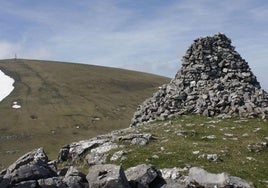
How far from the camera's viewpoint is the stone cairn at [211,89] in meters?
40.6

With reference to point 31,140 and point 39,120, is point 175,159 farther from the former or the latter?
point 39,120

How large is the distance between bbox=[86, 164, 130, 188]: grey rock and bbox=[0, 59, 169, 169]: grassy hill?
2184 inches

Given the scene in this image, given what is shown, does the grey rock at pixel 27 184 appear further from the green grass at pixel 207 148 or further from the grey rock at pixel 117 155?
the grey rock at pixel 117 155

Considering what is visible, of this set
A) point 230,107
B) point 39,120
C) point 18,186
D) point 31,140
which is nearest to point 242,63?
point 230,107

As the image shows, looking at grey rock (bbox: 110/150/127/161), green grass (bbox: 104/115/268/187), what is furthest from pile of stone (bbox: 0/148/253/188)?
grey rock (bbox: 110/150/127/161)

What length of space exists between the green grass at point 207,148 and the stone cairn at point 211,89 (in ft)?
8.44

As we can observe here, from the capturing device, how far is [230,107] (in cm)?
4044

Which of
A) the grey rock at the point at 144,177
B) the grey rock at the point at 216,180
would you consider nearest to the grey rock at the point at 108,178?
the grey rock at the point at 144,177

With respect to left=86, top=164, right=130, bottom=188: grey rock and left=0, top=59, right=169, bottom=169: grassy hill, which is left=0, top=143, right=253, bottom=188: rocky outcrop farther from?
left=0, top=59, right=169, bottom=169: grassy hill

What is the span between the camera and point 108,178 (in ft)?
68.2

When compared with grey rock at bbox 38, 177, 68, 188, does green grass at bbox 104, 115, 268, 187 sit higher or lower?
higher

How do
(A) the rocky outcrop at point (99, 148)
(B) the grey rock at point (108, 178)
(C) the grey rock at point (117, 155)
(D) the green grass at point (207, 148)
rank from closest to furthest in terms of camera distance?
(B) the grey rock at point (108, 178) < (D) the green grass at point (207, 148) < (C) the grey rock at point (117, 155) < (A) the rocky outcrop at point (99, 148)

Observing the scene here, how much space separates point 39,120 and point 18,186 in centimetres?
10899

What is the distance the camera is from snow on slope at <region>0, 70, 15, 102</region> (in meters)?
158
